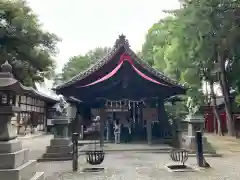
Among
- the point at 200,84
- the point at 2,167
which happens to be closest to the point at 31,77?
the point at 200,84

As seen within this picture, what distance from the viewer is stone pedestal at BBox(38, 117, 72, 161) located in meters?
13.9

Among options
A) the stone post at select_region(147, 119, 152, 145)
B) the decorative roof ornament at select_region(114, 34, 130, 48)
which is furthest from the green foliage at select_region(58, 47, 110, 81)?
the stone post at select_region(147, 119, 152, 145)

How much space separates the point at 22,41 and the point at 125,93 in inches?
459

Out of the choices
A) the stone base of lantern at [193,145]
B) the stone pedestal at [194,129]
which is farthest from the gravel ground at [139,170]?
the stone pedestal at [194,129]

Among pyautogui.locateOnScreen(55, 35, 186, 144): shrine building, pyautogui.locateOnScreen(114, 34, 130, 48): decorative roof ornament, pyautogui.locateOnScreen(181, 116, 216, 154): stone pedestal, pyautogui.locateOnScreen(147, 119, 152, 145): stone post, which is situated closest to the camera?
pyautogui.locateOnScreen(181, 116, 216, 154): stone pedestal

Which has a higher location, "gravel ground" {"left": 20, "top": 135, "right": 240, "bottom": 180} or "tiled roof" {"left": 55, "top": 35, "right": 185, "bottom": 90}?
"tiled roof" {"left": 55, "top": 35, "right": 185, "bottom": 90}

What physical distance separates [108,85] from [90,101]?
2.45 meters

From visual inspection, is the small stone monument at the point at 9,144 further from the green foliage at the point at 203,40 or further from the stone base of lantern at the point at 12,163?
the green foliage at the point at 203,40

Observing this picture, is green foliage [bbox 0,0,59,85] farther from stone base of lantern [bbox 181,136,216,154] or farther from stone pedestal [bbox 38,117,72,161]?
stone base of lantern [bbox 181,136,216,154]

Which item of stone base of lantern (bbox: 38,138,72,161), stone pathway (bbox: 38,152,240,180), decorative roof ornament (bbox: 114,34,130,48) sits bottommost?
stone pathway (bbox: 38,152,240,180)

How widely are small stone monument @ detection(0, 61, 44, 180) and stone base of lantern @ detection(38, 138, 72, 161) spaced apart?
6.07m

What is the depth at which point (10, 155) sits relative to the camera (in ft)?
21.6

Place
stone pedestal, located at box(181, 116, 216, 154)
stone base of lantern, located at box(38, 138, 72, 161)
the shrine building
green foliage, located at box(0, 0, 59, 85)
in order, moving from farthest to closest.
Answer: green foliage, located at box(0, 0, 59, 85) → the shrine building → stone pedestal, located at box(181, 116, 216, 154) → stone base of lantern, located at box(38, 138, 72, 161)

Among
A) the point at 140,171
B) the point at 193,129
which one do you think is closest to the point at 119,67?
the point at 193,129
